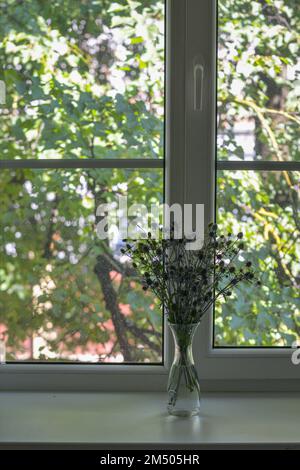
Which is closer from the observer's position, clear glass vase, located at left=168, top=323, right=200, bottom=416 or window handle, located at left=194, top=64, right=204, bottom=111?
clear glass vase, located at left=168, top=323, right=200, bottom=416

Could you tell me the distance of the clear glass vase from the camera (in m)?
1.90

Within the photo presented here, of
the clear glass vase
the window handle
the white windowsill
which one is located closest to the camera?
the white windowsill

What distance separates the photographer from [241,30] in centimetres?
213

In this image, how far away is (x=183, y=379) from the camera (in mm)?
1899

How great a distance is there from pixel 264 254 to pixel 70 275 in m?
0.57

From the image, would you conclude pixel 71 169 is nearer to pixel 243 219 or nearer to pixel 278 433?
pixel 243 219

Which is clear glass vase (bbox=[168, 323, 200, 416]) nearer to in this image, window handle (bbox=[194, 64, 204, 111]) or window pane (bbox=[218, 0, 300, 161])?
window pane (bbox=[218, 0, 300, 161])

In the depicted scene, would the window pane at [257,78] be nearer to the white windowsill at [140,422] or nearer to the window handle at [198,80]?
the window handle at [198,80]

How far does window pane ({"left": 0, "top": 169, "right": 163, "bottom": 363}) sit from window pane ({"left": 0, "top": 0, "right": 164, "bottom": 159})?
0.09 metres

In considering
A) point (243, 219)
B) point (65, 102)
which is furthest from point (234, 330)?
point (65, 102)

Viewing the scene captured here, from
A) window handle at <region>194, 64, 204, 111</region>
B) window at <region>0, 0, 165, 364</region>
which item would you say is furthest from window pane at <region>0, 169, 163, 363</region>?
window handle at <region>194, 64, 204, 111</region>

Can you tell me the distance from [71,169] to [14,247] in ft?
0.94

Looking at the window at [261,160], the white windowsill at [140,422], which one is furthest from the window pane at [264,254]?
the white windowsill at [140,422]

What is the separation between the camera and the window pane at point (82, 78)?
7.02 feet
